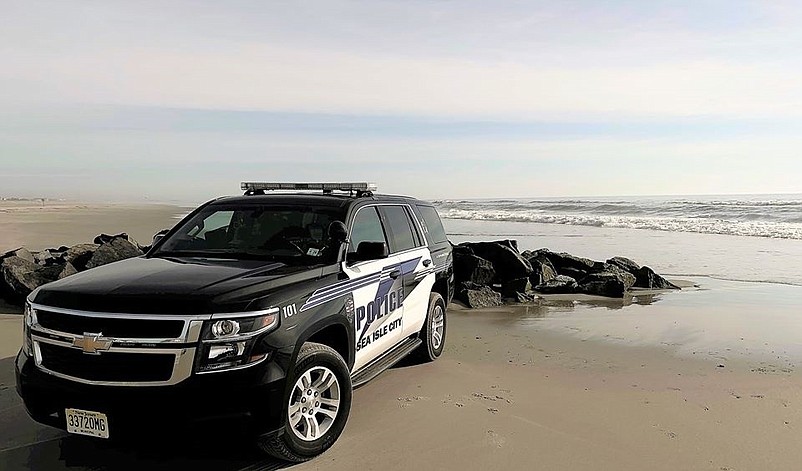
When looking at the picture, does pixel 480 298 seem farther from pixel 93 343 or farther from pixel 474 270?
pixel 93 343

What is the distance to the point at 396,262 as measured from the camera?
5.72 metres

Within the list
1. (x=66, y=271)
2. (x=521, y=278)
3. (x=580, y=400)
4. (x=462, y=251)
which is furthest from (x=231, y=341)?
(x=462, y=251)

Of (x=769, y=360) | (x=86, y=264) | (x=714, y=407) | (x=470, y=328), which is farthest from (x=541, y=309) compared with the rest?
(x=86, y=264)

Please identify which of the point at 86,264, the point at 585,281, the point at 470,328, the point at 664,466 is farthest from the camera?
the point at 585,281

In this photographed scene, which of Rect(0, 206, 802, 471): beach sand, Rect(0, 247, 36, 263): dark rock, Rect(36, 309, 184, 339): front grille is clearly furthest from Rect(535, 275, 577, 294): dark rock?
Rect(36, 309, 184, 339): front grille

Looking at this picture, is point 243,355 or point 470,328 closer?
point 243,355

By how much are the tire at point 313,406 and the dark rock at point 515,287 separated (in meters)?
6.57

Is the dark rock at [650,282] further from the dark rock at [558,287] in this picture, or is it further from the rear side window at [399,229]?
the rear side window at [399,229]

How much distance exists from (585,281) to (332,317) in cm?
826

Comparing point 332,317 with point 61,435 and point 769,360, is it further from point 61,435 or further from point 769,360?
point 769,360

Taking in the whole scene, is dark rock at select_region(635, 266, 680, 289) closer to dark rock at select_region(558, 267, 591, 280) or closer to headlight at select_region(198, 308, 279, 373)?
dark rock at select_region(558, 267, 591, 280)

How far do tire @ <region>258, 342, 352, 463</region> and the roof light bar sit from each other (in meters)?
2.13

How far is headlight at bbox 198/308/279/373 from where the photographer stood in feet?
11.7

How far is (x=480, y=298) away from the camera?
32.9 feet
